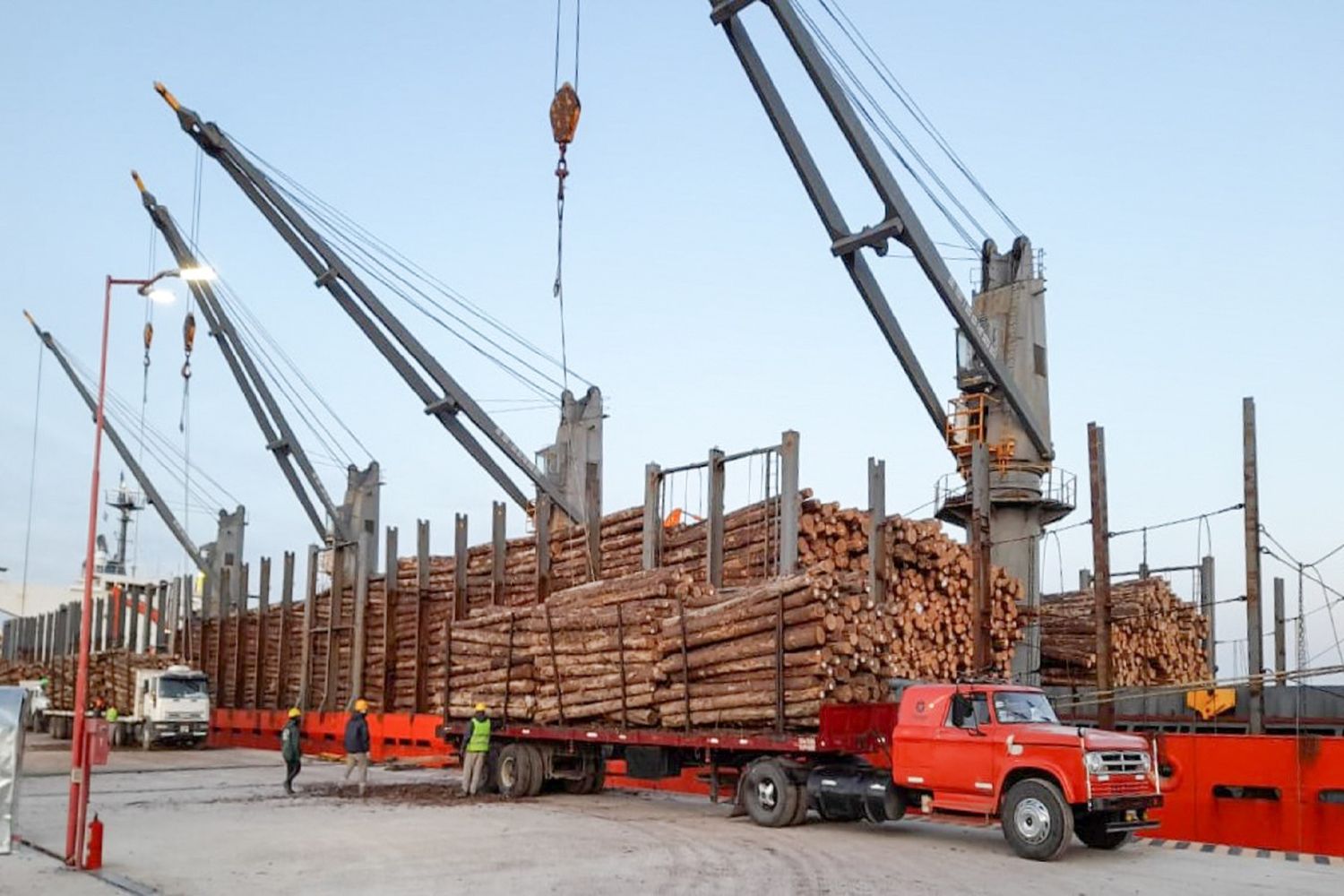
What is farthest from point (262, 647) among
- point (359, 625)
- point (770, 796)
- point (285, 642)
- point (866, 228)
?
point (770, 796)

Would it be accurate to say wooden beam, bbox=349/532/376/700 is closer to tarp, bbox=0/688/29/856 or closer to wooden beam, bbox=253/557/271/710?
wooden beam, bbox=253/557/271/710

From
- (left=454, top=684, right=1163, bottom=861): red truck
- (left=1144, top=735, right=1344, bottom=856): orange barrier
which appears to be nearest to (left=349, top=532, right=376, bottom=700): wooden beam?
(left=454, top=684, right=1163, bottom=861): red truck

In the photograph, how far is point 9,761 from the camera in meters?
12.7

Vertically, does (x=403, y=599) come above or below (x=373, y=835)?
above

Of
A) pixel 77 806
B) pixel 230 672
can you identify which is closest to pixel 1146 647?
pixel 77 806

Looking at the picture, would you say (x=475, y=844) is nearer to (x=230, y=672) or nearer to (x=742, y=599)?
(x=742, y=599)

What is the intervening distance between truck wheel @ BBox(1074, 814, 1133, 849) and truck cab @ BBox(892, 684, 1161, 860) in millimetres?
11

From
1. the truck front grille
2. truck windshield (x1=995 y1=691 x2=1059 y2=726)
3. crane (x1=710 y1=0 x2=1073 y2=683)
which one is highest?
crane (x1=710 y1=0 x2=1073 y2=683)

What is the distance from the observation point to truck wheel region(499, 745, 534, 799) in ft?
66.5

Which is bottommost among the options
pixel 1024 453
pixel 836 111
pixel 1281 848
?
pixel 1281 848

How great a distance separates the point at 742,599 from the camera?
17625 millimetres

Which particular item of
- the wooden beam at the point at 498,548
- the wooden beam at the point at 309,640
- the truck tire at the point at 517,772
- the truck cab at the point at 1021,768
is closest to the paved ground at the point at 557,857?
the truck cab at the point at 1021,768

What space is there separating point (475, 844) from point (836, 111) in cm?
1720

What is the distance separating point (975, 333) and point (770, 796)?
43.4 ft
